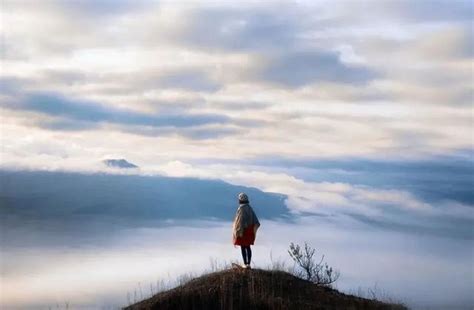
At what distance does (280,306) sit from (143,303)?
16.9 feet

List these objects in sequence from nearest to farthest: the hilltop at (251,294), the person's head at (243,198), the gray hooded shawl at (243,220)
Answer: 1. the hilltop at (251,294)
2. the gray hooded shawl at (243,220)
3. the person's head at (243,198)

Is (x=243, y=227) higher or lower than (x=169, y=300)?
higher

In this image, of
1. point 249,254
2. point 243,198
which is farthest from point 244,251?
point 243,198

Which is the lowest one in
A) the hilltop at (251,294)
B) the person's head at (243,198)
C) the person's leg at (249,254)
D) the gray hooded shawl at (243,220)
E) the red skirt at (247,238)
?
the hilltop at (251,294)

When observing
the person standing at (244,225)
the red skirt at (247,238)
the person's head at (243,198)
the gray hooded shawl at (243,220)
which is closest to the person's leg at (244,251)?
the person standing at (244,225)

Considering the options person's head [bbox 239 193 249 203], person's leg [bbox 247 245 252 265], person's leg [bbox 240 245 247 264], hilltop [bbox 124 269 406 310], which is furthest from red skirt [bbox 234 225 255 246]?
hilltop [bbox 124 269 406 310]

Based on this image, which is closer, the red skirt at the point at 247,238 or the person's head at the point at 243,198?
the red skirt at the point at 247,238

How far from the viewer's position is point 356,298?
28562mm

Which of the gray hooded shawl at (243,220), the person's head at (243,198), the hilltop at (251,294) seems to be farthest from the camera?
the person's head at (243,198)

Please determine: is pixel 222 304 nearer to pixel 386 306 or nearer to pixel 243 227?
pixel 243 227

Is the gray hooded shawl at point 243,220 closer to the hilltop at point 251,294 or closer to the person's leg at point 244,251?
the person's leg at point 244,251

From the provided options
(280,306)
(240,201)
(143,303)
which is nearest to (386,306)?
(280,306)

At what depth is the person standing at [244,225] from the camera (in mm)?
26422

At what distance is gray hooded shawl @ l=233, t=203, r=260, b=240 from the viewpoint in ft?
86.6
